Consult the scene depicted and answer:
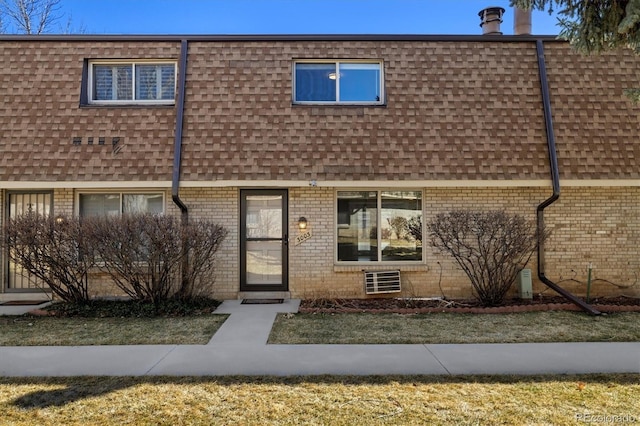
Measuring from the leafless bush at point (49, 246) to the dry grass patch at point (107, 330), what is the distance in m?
0.85

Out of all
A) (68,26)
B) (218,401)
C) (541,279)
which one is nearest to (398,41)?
(541,279)

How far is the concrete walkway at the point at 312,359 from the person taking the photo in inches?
183

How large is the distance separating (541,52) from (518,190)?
9.75ft

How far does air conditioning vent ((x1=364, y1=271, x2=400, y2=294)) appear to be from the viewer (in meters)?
8.39

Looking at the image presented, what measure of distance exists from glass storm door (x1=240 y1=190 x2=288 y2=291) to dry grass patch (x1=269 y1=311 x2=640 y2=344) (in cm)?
160

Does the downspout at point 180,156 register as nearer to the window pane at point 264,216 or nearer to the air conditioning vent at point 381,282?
the window pane at point 264,216

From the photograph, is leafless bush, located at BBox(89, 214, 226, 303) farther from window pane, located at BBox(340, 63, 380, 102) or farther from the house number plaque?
window pane, located at BBox(340, 63, 380, 102)

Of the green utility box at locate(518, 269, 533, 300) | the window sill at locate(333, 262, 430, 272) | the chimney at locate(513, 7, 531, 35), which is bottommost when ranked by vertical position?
the green utility box at locate(518, 269, 533, 300)

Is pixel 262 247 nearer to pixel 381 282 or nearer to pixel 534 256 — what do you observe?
pixel 381 282

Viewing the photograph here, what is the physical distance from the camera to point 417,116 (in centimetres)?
856

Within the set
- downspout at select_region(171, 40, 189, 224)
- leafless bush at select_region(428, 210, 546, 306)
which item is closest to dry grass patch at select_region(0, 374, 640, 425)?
leafless bush at select_region(428, 210, 546, 306)

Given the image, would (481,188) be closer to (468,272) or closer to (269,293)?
(468,272)

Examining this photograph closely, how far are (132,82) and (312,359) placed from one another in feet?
23.4

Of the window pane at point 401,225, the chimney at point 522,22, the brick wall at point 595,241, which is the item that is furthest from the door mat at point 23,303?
the chimney at point 522,22
